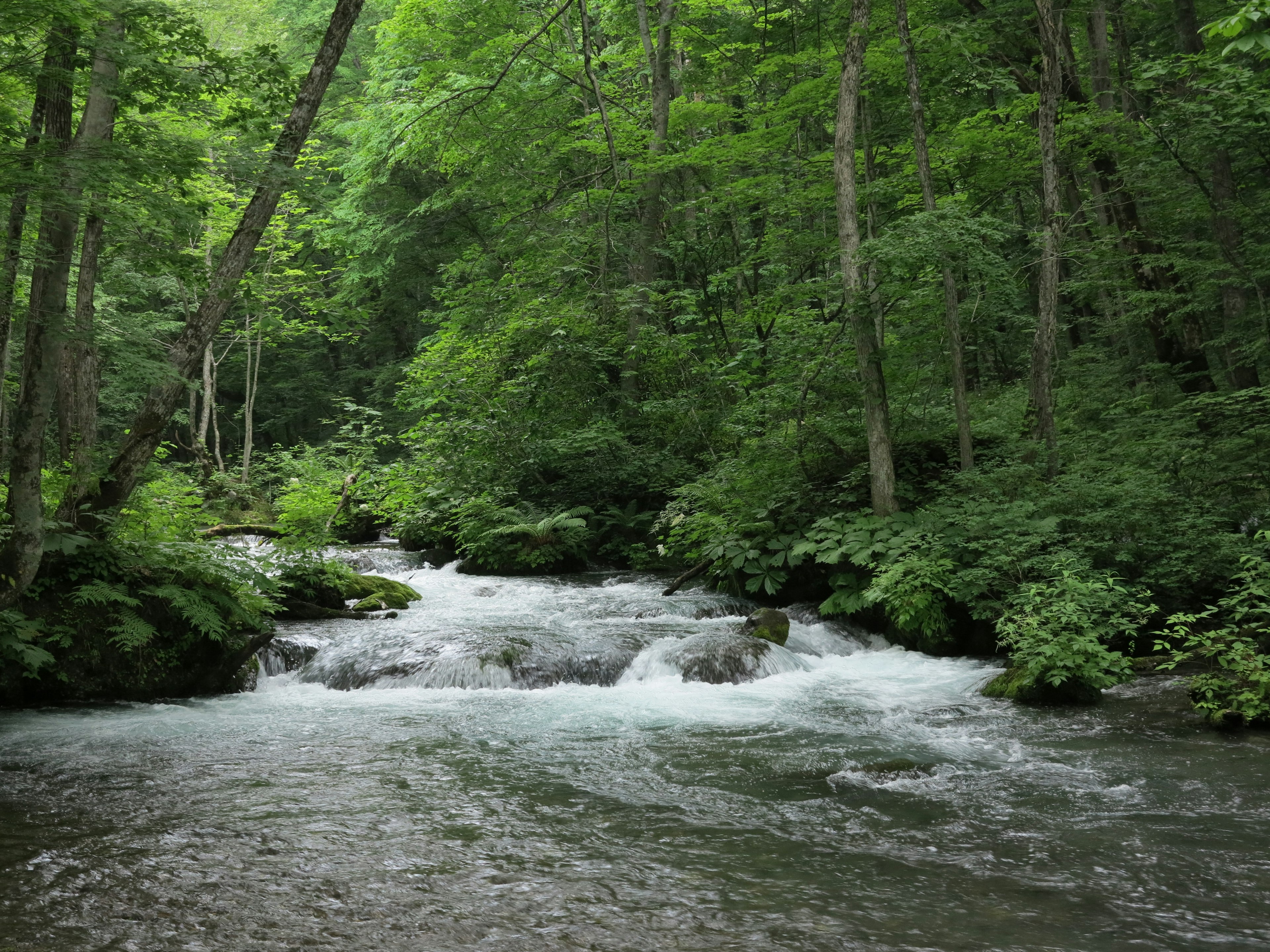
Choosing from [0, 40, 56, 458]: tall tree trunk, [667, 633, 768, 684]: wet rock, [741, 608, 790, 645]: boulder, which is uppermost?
[0, 40, 56, 458]: tall tree trunk

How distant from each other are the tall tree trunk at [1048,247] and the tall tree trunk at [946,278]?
0.91 metres

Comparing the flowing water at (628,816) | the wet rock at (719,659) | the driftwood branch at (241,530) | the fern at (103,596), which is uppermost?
the driftwood branch at (241,530)

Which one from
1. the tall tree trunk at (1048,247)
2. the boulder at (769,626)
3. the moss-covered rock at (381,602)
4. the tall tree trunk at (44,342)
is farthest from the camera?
the moss-covered rock at (381,602)

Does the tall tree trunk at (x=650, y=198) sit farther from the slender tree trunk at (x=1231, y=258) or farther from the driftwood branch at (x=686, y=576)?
the slender tree trunk at (x=1231, y=258)

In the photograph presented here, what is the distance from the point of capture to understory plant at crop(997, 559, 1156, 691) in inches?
306

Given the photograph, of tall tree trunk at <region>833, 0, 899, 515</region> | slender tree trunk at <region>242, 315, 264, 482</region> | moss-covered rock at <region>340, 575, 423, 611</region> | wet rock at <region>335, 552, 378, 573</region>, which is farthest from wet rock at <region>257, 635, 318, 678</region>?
slender tree trunk at <region>242, 315, 264, 482</region>

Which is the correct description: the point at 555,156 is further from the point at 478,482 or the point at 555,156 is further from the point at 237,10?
the point at 237,10

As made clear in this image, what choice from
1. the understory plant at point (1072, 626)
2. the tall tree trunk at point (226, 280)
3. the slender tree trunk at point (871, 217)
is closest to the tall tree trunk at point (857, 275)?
the slender tree trunk at point (871, 217)

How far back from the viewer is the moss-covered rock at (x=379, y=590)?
12.8m

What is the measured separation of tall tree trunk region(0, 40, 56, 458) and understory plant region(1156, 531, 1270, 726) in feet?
29.3

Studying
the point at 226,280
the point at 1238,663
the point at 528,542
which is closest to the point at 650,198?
the point at 528,542

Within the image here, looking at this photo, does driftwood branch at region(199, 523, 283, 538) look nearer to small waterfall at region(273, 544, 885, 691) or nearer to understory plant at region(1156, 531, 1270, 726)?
small waterfall at region(273, 544, 885, 691)

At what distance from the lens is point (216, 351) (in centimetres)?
2666

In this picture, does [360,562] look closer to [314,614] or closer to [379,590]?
[379,590]
